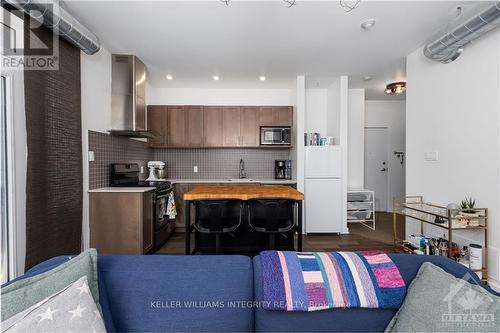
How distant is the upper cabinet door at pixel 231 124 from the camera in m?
4.47

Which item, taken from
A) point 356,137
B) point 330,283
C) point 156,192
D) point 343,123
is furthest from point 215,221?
point 356,137

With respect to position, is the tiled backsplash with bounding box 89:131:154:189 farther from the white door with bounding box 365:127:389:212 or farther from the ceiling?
the white door with bounding box 365:127:389:212

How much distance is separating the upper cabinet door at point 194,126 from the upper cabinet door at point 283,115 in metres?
1.44

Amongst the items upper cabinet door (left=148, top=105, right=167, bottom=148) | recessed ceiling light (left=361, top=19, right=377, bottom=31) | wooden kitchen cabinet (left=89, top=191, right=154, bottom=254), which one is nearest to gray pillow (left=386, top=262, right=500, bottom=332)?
recessed ceiling light (left=361, top=19, right=377, bottom=31)

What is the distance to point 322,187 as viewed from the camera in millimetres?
3979

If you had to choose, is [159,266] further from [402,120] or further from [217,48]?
[402,120]

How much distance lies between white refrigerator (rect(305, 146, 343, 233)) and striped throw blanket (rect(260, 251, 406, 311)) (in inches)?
113

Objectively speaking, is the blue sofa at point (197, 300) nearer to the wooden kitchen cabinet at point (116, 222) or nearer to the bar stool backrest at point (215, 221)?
the bar stool backrest at point (215, 221)

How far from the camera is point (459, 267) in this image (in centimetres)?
107

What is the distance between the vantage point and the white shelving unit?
445 centimetres

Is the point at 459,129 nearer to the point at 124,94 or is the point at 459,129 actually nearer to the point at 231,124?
the point at 231,124

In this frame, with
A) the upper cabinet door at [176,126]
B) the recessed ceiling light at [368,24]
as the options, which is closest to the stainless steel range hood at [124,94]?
the upper cabinet door at [176,126]

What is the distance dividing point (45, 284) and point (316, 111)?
4.67 metres

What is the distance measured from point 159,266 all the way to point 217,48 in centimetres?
275
